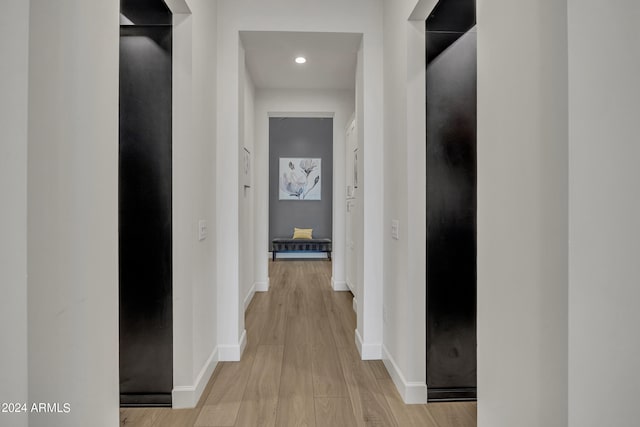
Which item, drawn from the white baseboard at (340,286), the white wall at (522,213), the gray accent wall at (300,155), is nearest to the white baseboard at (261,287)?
the white baseboard at (340,286)

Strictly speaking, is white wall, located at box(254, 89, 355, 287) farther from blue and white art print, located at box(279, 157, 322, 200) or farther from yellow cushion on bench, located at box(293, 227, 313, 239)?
blue and white art print, located at box(279, 157, 322, 200)

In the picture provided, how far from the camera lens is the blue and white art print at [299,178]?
321 inches

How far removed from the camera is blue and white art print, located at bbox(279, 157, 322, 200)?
26.7 ft

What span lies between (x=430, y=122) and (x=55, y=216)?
6.04 ft

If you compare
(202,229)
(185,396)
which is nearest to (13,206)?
(202,229)

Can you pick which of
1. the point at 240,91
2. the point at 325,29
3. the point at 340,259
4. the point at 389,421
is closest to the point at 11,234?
the point at 389,421

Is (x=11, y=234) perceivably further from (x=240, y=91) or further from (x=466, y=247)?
(x=240, y=91)

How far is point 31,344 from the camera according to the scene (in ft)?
2.59

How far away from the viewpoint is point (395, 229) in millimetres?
2336

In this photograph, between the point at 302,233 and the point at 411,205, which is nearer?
the point at 411,205

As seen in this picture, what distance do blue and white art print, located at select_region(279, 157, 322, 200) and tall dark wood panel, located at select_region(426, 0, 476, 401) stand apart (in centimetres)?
612

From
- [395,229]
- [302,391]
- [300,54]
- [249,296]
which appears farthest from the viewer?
[249,296]

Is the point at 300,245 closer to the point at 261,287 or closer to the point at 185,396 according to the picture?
the point at 261,287

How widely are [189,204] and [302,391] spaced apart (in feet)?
4.28
